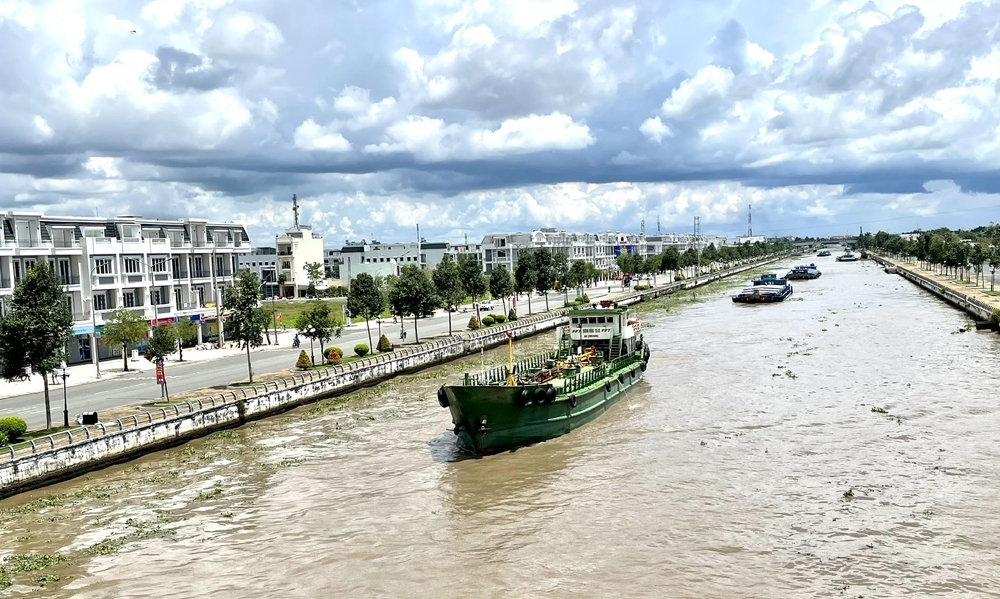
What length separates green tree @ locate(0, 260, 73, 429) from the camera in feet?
111

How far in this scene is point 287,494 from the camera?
2794 cm

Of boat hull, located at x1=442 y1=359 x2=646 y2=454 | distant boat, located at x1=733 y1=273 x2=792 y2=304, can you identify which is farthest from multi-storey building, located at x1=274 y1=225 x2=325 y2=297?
boat hull, located at x1=442 y1=359 x2=646 y2=454

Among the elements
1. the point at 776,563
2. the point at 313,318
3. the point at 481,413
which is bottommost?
the point at 776,563

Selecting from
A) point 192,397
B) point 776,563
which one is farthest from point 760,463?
point 192,397

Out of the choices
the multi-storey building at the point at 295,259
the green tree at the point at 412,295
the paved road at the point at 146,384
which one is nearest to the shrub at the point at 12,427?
the paved road at the point at 146,384

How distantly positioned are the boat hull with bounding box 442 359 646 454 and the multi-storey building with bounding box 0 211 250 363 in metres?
33.9

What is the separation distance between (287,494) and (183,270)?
4976cm

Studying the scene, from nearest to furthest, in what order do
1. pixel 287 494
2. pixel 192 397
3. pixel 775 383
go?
pixel 287 494 → pixel 192 397 → pixel 775 383

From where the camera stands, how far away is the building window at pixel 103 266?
62.2m

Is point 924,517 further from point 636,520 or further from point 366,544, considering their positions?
point 366,544

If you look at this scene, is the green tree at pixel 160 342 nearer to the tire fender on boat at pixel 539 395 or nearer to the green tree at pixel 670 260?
the tire fender on boat at pixel 539 395

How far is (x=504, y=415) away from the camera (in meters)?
31.7

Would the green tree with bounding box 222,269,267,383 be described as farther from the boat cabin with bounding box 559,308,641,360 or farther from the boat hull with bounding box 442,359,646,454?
the boat hull with bounding box 442,359,646,454

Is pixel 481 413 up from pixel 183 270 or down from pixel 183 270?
down
